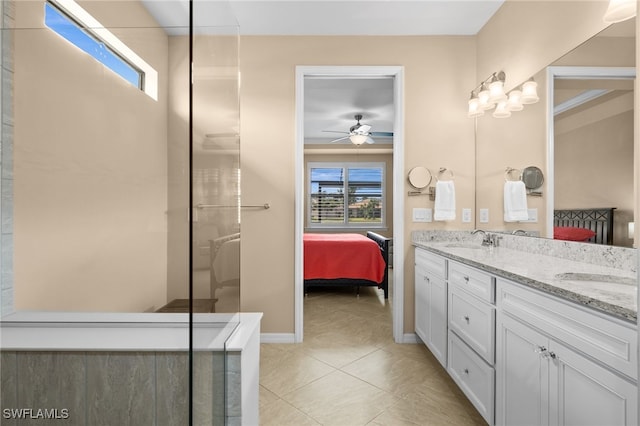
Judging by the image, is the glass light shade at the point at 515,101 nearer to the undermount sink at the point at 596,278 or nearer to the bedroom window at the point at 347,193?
the undermount sink at the point at 596,278

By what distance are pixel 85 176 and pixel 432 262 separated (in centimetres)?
201

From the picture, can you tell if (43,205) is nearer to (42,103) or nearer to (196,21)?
(42,103)

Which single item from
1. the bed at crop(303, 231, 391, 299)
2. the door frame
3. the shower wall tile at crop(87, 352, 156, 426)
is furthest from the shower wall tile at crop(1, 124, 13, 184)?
the bed at crop(303, 231, 391, 299)

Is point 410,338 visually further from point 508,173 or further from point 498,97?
point 498,97

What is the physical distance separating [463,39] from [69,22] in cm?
272

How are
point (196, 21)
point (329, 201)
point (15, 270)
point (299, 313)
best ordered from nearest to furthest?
1. point (196, 21)
2. point (15, 270)
3. point (299, 313)
4. point (329, 201)

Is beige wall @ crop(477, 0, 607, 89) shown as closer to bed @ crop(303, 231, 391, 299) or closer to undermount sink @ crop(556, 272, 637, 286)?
undermount sink @ crop(556, 272, 637, 286)

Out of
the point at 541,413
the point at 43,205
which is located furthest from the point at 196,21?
the point at 541,413

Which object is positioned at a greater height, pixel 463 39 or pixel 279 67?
pixel 463 39

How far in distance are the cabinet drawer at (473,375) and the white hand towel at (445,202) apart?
1017 millimetres

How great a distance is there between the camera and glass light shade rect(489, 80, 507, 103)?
2.30 metres

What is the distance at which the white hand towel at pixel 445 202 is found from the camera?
257cm

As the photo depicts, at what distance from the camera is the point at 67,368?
36.7 inches

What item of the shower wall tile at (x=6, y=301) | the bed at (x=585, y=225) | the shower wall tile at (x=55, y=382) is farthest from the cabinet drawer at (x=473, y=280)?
the shower wall tile at (x=6, y=301)
